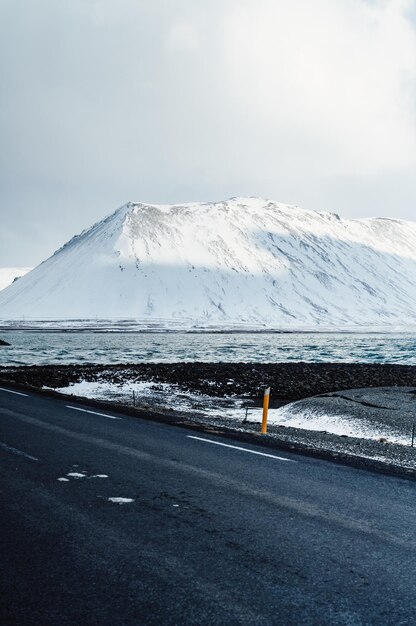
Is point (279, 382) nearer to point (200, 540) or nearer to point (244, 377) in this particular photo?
point (244, 377)

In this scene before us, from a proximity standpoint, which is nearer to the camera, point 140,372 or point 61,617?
point 61,617

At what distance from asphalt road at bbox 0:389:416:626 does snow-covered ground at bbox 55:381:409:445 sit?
23.9ft

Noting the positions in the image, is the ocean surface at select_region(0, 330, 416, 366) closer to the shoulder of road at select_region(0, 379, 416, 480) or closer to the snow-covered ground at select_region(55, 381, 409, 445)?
the snow-covered ground at select_region(55, 381, 409, 445)

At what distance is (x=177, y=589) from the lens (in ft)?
17.3

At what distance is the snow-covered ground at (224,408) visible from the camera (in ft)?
59.3

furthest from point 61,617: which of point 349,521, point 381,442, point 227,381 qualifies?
point 227,381

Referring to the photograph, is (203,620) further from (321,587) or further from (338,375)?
(338,375)

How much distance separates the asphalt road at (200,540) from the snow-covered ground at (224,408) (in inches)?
286

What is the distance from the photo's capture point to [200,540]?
6.55 metres

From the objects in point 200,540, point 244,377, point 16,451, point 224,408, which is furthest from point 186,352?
point 200,540

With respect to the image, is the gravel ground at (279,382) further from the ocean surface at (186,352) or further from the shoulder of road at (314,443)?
the ocean surface at (186,352)

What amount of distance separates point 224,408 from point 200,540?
17036 millimetres

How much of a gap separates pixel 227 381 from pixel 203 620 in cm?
3070

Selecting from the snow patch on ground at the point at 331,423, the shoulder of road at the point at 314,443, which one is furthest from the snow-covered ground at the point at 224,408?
the shoulder of road at the point at 314,443
